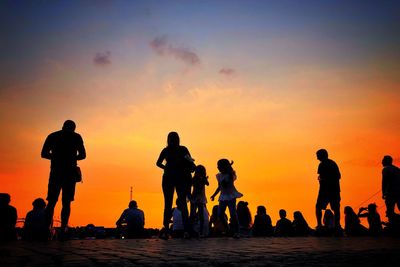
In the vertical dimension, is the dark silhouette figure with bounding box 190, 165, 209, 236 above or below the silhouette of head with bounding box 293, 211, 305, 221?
above

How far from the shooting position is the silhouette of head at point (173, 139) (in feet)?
27.9

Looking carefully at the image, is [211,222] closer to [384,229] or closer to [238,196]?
[238,196]

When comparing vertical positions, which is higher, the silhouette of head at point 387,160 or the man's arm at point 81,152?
the silhouette of head at point 387,160

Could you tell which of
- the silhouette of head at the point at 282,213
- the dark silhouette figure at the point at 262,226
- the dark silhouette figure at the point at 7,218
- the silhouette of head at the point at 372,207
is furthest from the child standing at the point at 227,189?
the silhouette of head at the point at 372,207

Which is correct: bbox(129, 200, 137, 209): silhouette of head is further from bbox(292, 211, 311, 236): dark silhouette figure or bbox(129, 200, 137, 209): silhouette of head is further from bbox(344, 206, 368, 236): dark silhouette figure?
bbox(344, 206, 368, 236): dark silhouette figure

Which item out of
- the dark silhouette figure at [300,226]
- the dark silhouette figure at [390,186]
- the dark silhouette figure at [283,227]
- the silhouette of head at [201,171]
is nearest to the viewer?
the dark silhouette figure at [390,186]

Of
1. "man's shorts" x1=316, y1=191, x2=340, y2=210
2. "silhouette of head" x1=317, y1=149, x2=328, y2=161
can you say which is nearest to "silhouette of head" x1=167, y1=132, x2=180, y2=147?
"silhouette of head" x1=317, y1=149, x2=328, y2=161

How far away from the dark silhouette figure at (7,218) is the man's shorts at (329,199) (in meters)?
7.26

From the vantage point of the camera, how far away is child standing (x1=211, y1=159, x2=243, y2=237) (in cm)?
995

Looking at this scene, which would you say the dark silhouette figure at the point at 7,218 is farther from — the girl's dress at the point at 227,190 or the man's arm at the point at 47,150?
the girl's dress at the point at 227,190

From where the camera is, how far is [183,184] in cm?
847

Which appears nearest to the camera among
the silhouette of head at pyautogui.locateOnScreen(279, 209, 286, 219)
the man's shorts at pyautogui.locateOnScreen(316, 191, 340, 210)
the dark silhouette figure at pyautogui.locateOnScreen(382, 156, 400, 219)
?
the man's shorts at pyautogui.locateOnScreen(316, 191, 340, 210)

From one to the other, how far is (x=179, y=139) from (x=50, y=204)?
2.84m

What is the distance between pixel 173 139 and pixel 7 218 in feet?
13.3
